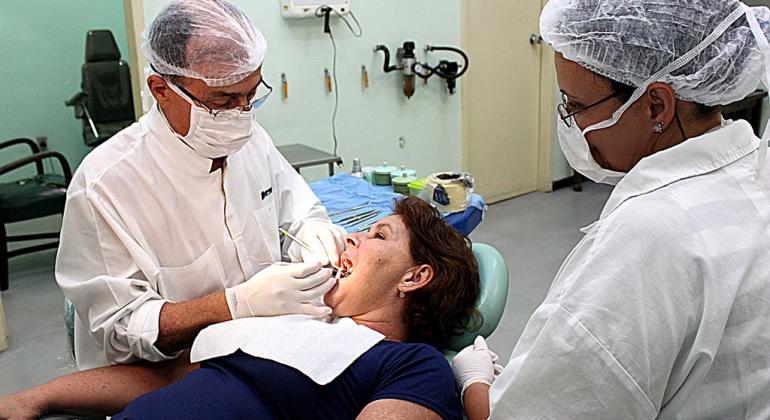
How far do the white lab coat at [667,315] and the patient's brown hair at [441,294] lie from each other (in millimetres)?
720

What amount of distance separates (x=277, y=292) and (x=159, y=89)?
57cm

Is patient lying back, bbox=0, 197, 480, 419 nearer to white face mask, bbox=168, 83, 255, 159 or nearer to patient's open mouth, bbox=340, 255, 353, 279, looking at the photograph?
patient's open mouth, bbox=340, 255, 353, 279

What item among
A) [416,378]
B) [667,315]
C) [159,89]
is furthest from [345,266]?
[667,315]

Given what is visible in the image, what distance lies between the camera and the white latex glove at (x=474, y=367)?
148cm

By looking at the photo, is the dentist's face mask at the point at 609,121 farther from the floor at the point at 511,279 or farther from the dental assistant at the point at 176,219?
the floor at the point at 511,279

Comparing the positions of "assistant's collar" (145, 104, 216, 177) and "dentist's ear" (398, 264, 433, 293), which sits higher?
"assistant's collar" (145, 104, 216, 177)

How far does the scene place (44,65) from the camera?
14.6ft

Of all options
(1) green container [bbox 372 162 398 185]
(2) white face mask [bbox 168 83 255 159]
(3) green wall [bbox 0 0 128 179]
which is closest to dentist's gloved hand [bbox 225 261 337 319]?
(2) white face mask [bbox 168 83 255 159]

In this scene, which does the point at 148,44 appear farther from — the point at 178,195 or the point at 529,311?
the point at 529,311

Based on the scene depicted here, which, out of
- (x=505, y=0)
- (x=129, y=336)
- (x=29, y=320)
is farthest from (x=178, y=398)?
(x=505, y=0)

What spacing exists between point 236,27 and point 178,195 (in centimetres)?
43

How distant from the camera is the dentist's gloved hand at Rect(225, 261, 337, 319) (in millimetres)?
1610

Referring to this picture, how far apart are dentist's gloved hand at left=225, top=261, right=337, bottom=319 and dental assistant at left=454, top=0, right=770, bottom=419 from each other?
658mm

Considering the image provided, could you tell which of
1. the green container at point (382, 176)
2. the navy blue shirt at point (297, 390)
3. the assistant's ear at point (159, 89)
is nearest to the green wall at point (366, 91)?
the green container at point (382, 176)
